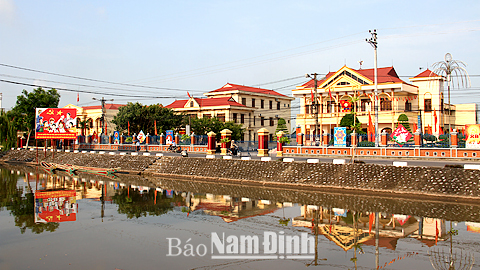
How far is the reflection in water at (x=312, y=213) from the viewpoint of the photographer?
1167cm

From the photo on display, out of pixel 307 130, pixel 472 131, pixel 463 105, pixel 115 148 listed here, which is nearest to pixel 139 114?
pixel 115 148

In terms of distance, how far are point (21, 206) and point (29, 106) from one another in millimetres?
38681

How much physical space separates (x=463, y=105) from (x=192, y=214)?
51732 mm

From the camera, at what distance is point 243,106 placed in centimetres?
6228

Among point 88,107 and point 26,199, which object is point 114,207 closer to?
point 26,199

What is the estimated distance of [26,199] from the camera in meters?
22.2

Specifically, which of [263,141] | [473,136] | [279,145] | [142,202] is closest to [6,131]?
[263,141]

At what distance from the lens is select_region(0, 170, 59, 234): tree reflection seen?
50.5 feet

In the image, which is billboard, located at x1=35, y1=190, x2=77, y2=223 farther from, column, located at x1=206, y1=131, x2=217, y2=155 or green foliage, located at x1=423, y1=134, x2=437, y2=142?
green foliage, located at x1=423, y1=134, x2=437, y2=142

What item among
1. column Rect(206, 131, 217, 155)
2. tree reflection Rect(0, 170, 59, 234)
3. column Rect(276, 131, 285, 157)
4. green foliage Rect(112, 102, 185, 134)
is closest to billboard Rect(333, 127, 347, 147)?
column Rect(276, 131, 285, 157)

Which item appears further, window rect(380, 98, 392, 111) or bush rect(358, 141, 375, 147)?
window rect(380, 98, 392, 111)

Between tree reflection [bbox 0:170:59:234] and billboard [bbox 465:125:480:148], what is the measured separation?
27.3m

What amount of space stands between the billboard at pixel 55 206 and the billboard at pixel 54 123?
18.2 metres

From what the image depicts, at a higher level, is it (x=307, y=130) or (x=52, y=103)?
(x=52, y=103)
